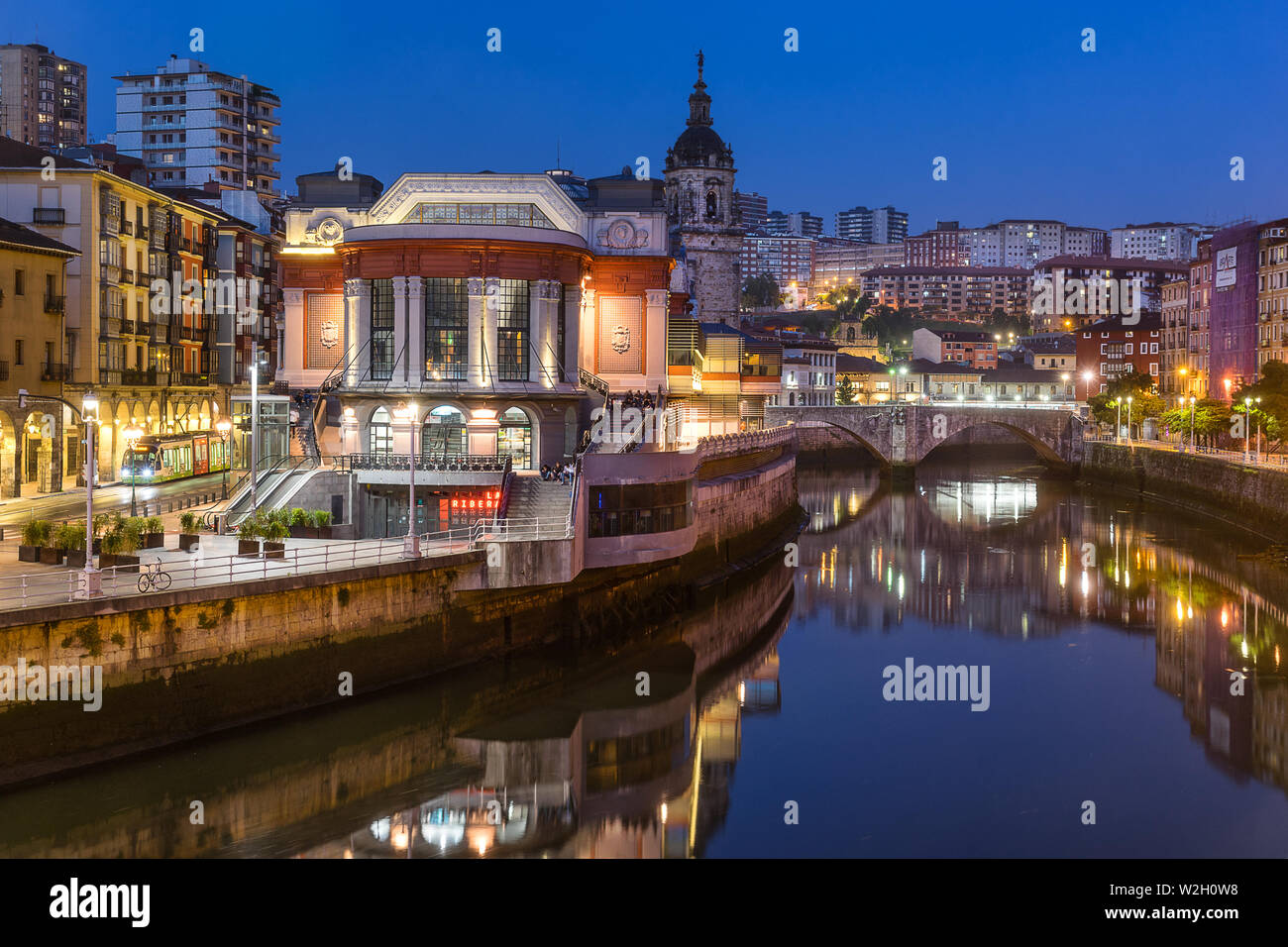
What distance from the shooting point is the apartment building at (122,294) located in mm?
65188

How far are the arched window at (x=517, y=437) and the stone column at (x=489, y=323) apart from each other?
183cm

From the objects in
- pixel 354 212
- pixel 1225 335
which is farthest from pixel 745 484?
pixel 1225 335

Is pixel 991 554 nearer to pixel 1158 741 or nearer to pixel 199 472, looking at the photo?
pixel 1158 741

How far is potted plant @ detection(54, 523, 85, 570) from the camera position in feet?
109

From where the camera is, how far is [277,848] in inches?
1013

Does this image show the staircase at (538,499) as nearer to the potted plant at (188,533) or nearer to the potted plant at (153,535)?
the potted plant at (188,533)

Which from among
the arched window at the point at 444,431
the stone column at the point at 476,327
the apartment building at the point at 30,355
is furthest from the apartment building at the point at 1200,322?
the apartment building at the point at 30,355

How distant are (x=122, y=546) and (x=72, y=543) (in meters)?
1.22

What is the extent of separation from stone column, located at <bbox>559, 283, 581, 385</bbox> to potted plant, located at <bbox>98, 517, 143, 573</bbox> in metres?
24.2

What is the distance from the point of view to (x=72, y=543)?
1336 inches

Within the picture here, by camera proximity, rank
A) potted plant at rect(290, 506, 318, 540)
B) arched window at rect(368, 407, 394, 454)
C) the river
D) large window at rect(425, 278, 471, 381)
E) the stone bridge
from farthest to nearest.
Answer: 1. the stone bridge
2. large window at rect(425, 278, 471, 381)
3. arched window at rect(368, 407, 394, 454)
4. potted plant at rect(290, 506, 318, 540)
5. the river

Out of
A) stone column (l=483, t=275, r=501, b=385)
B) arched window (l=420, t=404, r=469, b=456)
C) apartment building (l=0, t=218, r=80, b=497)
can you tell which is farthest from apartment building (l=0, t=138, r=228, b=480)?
stone column (l=483, t=275, r=501, b=385)

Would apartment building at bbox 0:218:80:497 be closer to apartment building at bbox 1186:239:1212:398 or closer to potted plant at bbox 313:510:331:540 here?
potted plant at bbox 313:510:331:540
